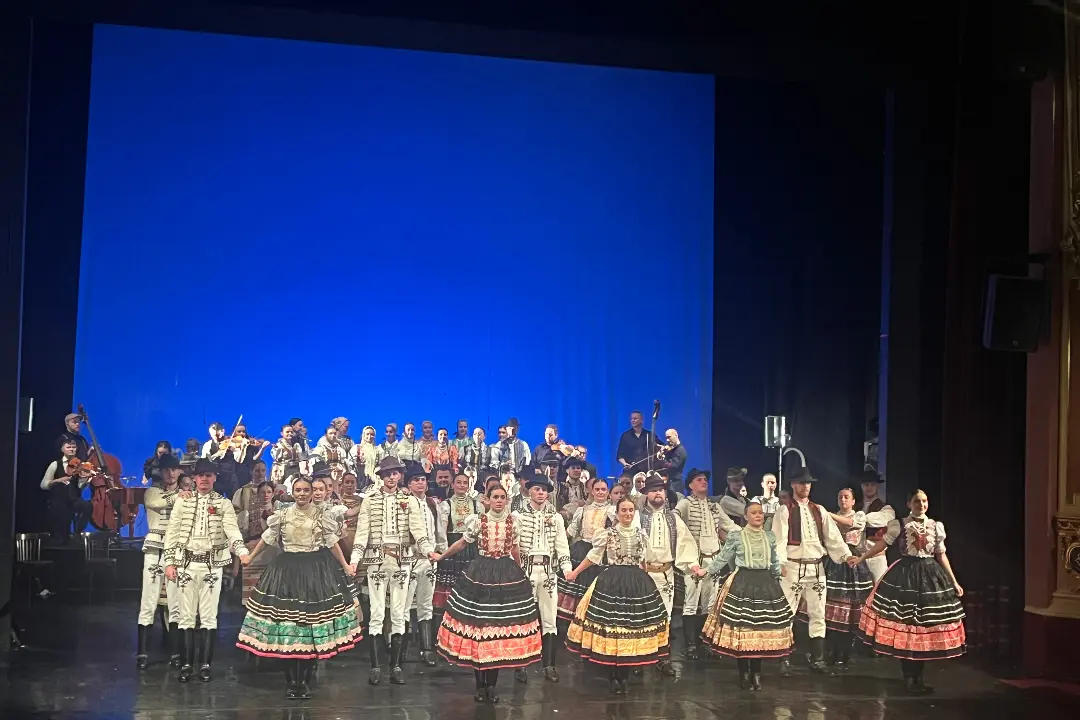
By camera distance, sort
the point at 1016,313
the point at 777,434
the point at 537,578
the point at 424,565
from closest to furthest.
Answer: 1. the point at 537,578
2. the point at 424,565
3. the point at 1016,313
4. the point at 777,434

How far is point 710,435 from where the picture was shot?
13.5m

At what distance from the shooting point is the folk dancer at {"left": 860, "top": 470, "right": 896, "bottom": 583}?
872cm

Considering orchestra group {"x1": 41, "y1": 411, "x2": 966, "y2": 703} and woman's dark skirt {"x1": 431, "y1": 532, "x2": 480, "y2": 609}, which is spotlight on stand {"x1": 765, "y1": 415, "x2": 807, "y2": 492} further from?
woman's dark skirt {"x1": 431, "y1": 532, "x2": 480, "y2": 609}

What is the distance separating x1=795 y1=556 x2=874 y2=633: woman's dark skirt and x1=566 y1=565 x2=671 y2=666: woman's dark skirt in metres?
1.65

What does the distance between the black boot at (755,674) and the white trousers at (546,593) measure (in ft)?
4.63

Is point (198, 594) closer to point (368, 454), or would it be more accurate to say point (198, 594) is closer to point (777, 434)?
point (368, 454)

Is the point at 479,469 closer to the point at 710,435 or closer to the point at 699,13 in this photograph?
the point at 710,435

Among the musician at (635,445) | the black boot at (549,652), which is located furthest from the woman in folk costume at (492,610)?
the musician at (635,445)

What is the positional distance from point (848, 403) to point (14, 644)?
8.97 meters

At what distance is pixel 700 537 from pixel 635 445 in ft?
13.2

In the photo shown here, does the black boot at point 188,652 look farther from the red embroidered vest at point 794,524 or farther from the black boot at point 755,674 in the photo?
the red embroidered vest at point 794,524

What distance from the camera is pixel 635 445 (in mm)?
12695

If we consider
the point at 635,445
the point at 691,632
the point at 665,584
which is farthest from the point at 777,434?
the point at 665,584

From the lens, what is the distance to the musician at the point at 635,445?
12.6 metres
